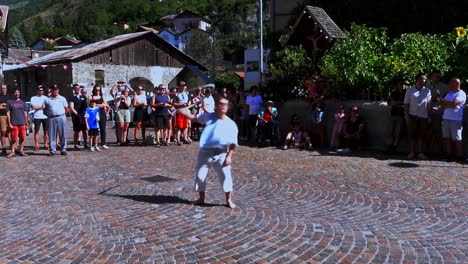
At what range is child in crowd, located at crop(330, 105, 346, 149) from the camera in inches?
494

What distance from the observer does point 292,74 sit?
1516cm

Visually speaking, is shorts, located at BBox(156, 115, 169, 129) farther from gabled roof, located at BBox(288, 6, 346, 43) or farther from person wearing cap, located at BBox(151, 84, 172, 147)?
gabled roof, located at BBox(288, 6, 346, 43)

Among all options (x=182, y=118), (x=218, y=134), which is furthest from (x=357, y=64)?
(x=218, y=134)

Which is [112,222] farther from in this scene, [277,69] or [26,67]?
[26,67]

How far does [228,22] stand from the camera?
119562mm

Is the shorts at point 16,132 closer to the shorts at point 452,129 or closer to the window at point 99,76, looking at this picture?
the shorts at point 452,129

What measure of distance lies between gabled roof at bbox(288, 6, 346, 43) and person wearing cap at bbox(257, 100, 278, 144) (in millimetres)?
3220

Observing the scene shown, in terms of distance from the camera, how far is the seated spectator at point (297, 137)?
Result: 1303cm

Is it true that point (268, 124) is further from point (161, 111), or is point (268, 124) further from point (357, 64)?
point (161, 111)

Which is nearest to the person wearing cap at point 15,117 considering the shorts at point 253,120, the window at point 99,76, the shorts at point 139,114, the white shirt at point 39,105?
the white shirt at point 39,105

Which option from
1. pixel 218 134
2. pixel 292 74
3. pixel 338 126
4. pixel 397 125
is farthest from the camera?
pixel 292 74

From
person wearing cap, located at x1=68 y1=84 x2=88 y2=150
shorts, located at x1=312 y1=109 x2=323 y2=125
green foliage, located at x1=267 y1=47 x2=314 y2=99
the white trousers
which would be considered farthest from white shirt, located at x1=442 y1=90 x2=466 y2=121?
person wearing cap, located at x1=68 y1=84 x2=88 y2=150

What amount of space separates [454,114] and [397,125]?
1541 millimetres

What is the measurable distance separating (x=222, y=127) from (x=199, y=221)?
1402 millimetres
